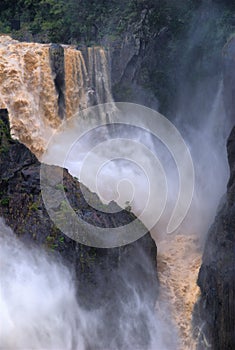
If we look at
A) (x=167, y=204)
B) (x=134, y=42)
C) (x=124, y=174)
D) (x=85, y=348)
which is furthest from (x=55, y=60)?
(x=85, y=348)

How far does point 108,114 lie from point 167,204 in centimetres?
483

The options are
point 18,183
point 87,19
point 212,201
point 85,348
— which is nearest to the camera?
point 85,348

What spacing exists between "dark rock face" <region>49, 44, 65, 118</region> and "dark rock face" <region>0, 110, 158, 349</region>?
17.9ft

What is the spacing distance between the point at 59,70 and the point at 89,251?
27.2 ft

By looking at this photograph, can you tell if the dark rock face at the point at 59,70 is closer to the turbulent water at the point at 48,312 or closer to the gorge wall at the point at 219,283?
the gorge wall at the point at 219,283

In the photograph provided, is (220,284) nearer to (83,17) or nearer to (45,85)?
(45,85)

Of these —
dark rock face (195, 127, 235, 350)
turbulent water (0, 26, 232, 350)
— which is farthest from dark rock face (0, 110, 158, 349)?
dark rock face (195, 127, 235, 350)

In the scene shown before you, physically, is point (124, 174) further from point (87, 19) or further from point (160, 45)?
point (87, 19)

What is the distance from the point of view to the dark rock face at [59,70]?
1616cm

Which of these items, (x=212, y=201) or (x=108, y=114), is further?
(x=108, y=114)

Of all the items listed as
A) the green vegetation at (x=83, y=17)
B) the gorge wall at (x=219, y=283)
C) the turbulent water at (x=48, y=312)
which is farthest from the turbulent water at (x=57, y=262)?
the green vegetation at (x=83, y=17)

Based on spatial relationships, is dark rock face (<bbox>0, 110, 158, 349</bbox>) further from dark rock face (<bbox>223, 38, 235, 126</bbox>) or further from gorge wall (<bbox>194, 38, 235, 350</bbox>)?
dark rock face (<bbox>223, 38, 235, 126</bbox>)

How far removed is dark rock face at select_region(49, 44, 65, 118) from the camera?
16156 mm

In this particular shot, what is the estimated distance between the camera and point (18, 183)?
1065 centimetres
